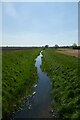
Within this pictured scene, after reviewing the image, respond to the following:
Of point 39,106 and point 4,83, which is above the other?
point 4,83

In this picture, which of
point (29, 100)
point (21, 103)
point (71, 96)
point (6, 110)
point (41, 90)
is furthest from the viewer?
point (41, 90)

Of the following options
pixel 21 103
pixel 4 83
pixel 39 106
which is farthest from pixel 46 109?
pixel 4 83

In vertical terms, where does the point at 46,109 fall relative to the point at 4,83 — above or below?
below

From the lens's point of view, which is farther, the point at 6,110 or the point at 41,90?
the point at 41,90

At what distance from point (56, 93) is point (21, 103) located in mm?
2951

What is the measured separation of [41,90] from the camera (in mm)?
22562

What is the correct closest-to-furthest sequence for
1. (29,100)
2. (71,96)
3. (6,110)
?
(6,110) → (71,96) → (29,100)

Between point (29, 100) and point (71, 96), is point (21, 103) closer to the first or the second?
point (29, 100)

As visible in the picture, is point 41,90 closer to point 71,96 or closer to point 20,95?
point 20,95

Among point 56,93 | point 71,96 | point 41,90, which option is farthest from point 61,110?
point 41,90

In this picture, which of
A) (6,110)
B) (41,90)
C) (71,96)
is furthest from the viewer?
(41,90)

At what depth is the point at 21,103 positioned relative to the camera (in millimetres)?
17453

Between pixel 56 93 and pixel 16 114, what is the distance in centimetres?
457

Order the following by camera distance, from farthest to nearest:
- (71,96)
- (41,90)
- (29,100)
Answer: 1. (41,90)
2. (29,100)
3. (71,96)
